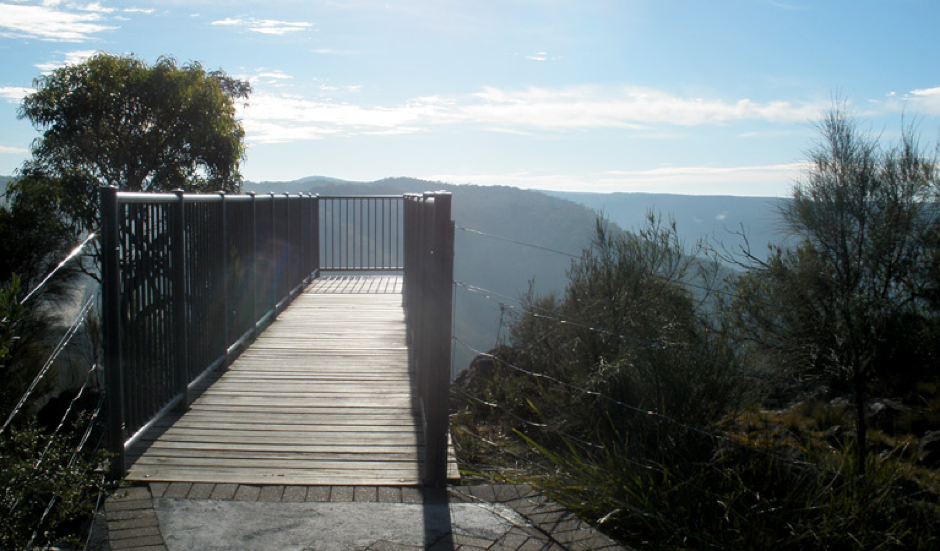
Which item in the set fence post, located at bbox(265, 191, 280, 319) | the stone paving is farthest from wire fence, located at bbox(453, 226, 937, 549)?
fence post, located at bbox(265, 191, 280, 319)

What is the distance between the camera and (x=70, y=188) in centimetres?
1458

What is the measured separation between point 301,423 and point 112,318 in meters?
1.37

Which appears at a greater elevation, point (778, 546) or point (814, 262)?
point (814, 262)

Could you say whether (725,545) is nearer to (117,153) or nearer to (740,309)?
(740,309)

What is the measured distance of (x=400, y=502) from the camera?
349 centimetres

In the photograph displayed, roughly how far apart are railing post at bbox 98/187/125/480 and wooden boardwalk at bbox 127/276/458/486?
196mm

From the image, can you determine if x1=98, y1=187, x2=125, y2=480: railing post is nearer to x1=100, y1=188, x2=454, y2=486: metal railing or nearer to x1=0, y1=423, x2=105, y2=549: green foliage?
x1=100, y1=188, x2=454, y2=486: metal railing

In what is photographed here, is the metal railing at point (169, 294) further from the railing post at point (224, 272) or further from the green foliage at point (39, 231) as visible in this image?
the green foliage at point (39, 231)

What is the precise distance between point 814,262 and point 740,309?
2.96ft

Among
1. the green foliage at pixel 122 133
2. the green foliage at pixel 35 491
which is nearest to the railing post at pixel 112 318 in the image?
the green foliage at pixel 35 491

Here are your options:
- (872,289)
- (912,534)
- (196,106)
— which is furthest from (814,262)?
(196,106)

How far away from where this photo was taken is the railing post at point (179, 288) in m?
4.57

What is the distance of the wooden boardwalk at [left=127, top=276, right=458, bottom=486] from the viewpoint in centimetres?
381

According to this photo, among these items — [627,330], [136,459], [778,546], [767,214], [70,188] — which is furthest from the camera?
[70,188]
